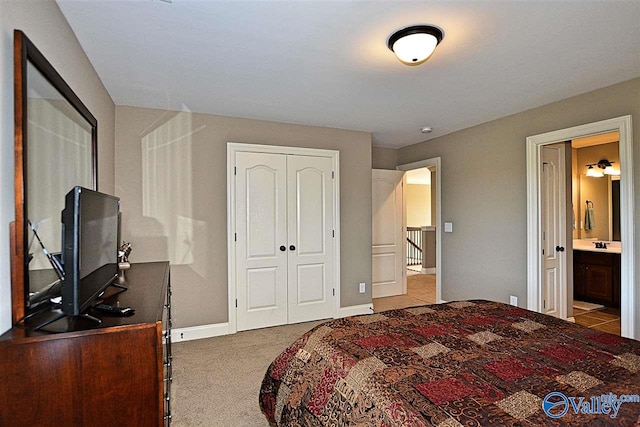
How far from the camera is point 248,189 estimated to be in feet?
13.0

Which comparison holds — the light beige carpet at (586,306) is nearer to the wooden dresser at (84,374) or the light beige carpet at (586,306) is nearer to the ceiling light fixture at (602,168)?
the ceiling light fixture at (602,168)

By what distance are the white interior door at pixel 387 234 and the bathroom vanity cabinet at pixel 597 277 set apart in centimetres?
249

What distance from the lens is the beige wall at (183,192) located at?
3.47 meters

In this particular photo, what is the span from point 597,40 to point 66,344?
328 cm

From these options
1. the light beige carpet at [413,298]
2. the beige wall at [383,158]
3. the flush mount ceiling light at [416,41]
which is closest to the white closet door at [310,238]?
the light beige carpet at [413,298]

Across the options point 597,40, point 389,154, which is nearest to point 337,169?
point 389,154

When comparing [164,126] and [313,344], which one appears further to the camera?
[164,126]

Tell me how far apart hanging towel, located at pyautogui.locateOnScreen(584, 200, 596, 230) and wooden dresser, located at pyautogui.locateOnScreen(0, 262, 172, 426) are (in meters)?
6.56

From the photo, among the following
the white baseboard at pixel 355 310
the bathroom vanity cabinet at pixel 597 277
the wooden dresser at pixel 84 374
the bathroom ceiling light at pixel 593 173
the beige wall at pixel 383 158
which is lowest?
the white baseboard at pixel 355 310

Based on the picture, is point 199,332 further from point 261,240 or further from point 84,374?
point 84,374

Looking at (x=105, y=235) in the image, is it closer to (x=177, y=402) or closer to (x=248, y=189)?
(x=177, y=402)

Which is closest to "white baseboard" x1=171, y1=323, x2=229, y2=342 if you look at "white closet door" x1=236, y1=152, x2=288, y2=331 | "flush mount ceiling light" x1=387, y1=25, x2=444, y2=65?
"white closet door" x1=236, y1=152, x2=288, y2=331

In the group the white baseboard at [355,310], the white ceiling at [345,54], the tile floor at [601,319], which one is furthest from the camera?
the white baseboard at [355,310]

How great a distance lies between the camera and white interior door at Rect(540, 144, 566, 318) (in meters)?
3.75
